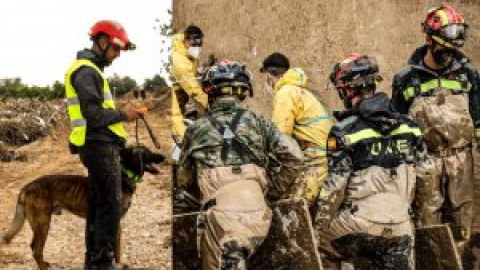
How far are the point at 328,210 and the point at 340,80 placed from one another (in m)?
0.82

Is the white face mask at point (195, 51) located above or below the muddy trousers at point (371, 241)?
above

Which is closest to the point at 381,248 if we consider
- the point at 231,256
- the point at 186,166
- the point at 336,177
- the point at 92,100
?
the point at 336,177

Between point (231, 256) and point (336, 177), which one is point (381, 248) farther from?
point (231, 256)

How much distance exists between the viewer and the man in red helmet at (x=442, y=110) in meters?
6.49

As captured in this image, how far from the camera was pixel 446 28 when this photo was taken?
20.6ft

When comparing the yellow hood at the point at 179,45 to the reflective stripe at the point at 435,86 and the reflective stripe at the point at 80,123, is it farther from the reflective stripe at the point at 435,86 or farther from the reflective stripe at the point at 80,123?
the reflective stripe at the point at 435,86

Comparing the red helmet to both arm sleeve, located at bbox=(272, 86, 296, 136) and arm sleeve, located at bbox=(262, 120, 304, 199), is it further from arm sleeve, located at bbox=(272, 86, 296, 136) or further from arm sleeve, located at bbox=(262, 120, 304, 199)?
arm sleeve, located at bbox=(262, 120, 304, 199)

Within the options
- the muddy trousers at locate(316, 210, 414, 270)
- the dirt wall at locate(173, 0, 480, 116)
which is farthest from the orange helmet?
the muddy trousers at locate(316, 210, 414, 270)

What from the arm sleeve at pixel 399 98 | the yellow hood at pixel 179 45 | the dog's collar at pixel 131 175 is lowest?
the dog's collar at pixel 131 175

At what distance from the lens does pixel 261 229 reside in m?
5.06

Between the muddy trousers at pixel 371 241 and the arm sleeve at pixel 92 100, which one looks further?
the arm sleeve at pixel 92 100

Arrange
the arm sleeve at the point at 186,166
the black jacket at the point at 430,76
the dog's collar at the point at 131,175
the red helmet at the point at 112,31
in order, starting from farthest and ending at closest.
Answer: the dog's collar at the point at 131,175 < the red helmet at the point at 112,31 < the black jacket at the point at 430,76 < the arm sleeve at the point at 186,166

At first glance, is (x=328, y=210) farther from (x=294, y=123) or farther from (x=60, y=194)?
(x=60, y=194)

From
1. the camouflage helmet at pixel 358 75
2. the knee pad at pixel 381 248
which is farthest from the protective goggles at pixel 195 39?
the knee pad at pixel 381 248
